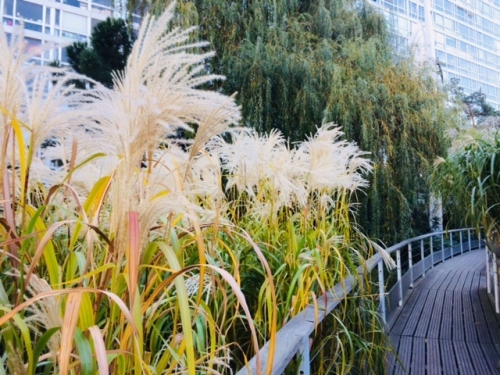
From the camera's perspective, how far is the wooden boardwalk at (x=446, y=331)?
265cm

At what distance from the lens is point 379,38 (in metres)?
6.96

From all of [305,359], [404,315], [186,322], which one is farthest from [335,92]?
[186,322]

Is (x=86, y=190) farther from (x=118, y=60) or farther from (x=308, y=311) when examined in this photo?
(x=118, y=60)

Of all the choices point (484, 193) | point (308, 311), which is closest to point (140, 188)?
point (308, 311)

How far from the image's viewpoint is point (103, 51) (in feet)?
23.0

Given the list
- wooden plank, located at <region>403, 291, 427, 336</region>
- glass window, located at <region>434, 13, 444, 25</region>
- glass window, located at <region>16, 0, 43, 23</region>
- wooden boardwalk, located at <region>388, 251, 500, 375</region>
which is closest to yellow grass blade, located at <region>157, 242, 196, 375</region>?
wooden boardwalk, located at <region>388, 251, 500, 375</region>

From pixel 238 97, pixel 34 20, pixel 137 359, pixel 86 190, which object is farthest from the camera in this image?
pixel 34 20

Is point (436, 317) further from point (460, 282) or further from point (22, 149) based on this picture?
point (22, 149)

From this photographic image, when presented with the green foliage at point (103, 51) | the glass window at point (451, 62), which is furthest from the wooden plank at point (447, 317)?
the glass window at point (451, 62)

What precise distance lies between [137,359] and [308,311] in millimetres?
824

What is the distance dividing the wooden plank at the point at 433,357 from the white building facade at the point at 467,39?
76.5 feet

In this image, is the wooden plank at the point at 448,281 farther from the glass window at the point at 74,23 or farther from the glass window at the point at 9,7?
the glass window at the point at 9,7

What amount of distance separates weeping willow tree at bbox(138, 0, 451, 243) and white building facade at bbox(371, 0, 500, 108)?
19.5 meters

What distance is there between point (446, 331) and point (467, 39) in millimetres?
31957
